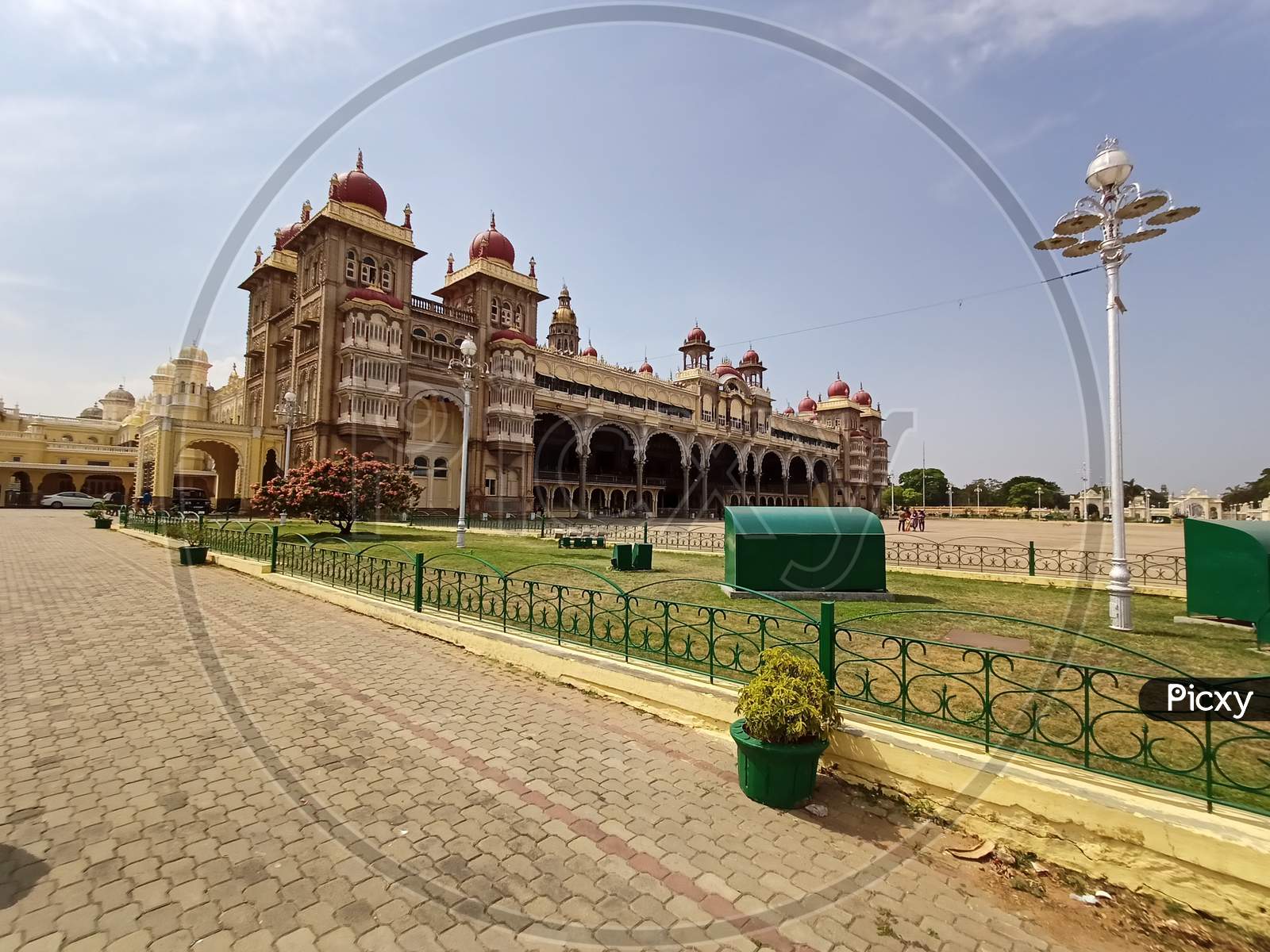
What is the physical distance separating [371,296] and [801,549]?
3061 cm

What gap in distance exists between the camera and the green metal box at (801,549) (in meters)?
9.41

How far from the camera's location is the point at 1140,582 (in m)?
12.1

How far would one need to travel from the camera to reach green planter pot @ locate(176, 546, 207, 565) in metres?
14.1

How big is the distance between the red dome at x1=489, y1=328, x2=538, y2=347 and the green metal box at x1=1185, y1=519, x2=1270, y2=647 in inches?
1395

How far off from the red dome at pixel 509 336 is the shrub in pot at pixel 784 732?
36.8 meters

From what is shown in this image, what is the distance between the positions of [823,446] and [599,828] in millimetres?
72153

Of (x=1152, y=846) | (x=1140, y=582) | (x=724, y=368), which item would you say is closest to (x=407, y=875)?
(x=1152, y=846)

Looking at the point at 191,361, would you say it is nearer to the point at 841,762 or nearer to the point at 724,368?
the point at 724,368

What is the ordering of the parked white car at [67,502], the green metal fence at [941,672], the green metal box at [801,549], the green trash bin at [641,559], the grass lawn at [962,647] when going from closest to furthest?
the green metal fence at [941,672]
the grass lawn at [962,647]
the green metal box at [801,549]
the green trash bin at [641,559]
the parked white car at [67,502]

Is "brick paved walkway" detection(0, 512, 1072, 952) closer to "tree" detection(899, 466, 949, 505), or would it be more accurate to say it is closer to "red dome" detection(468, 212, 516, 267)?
"red dome" detection(468, 212, 516, 267)

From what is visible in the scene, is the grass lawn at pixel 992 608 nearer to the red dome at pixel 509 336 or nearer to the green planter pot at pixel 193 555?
the green planter pot at pixel 193 555

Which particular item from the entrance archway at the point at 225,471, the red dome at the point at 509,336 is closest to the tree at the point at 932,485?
the red dome at the point at 509,336

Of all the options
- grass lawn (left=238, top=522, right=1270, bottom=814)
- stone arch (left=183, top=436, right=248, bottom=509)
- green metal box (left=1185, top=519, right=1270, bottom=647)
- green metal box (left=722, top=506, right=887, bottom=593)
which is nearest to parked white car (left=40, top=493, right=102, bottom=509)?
stone arch (left=183, top=436, right=248, bottom=509)

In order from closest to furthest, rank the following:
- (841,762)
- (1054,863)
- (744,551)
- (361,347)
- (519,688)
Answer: (1054,863), (841,762), (519,688), (744,551), (361,347)
